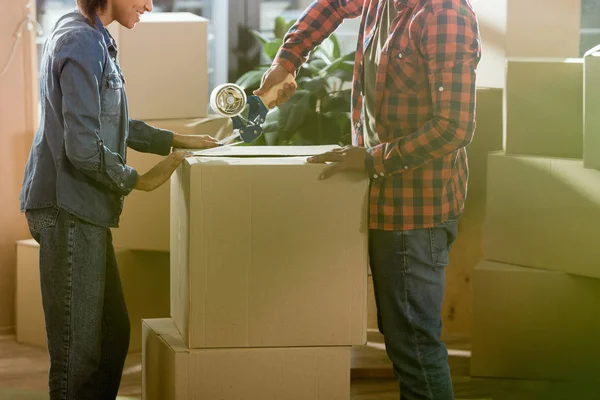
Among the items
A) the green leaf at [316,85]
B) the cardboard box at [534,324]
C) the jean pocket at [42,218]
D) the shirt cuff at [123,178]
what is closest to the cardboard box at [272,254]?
the shirt cuff at [123,178]

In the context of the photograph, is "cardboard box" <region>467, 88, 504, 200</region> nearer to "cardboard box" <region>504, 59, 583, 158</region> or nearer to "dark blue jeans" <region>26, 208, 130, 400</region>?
"cardboard box" <region>504, 59, 583, 158</region>

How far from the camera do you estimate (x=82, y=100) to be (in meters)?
1.79

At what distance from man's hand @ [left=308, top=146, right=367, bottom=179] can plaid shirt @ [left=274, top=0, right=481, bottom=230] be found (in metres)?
0.02

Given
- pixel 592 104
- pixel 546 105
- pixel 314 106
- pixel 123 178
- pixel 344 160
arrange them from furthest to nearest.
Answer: pixel 314 106, pixel 546 105, pixel 592 104, pixel 123 178, pixel 344 160

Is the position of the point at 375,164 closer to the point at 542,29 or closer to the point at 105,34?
the point at 105,34

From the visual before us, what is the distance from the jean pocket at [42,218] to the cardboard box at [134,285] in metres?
1.01

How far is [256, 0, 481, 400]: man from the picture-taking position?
1.74 meters

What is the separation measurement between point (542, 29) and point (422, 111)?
1.12m

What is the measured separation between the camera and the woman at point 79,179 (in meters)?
1.81

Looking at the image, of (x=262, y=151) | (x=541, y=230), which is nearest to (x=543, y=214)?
(x=541, y=230)

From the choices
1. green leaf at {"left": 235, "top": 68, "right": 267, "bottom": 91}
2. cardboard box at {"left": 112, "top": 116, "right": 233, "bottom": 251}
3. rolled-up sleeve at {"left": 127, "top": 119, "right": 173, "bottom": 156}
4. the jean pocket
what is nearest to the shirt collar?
rolled-up sleeve at {"left": 127, "top": 119, "right": 173, "bottom": 156}

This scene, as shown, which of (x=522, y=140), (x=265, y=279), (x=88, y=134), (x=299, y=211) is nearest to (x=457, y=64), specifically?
(x=299, y=211)

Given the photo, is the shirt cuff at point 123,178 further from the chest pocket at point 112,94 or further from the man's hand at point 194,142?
the man's hand at point 194,142

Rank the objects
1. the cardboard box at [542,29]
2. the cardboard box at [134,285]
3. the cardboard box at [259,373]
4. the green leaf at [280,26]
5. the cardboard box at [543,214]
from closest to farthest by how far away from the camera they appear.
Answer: the cardboard box at [259,373], the cardboard box at [543,214], the cardboard box at [542,29], the cardboard box at [134,285], the green leaf at [280,26]
